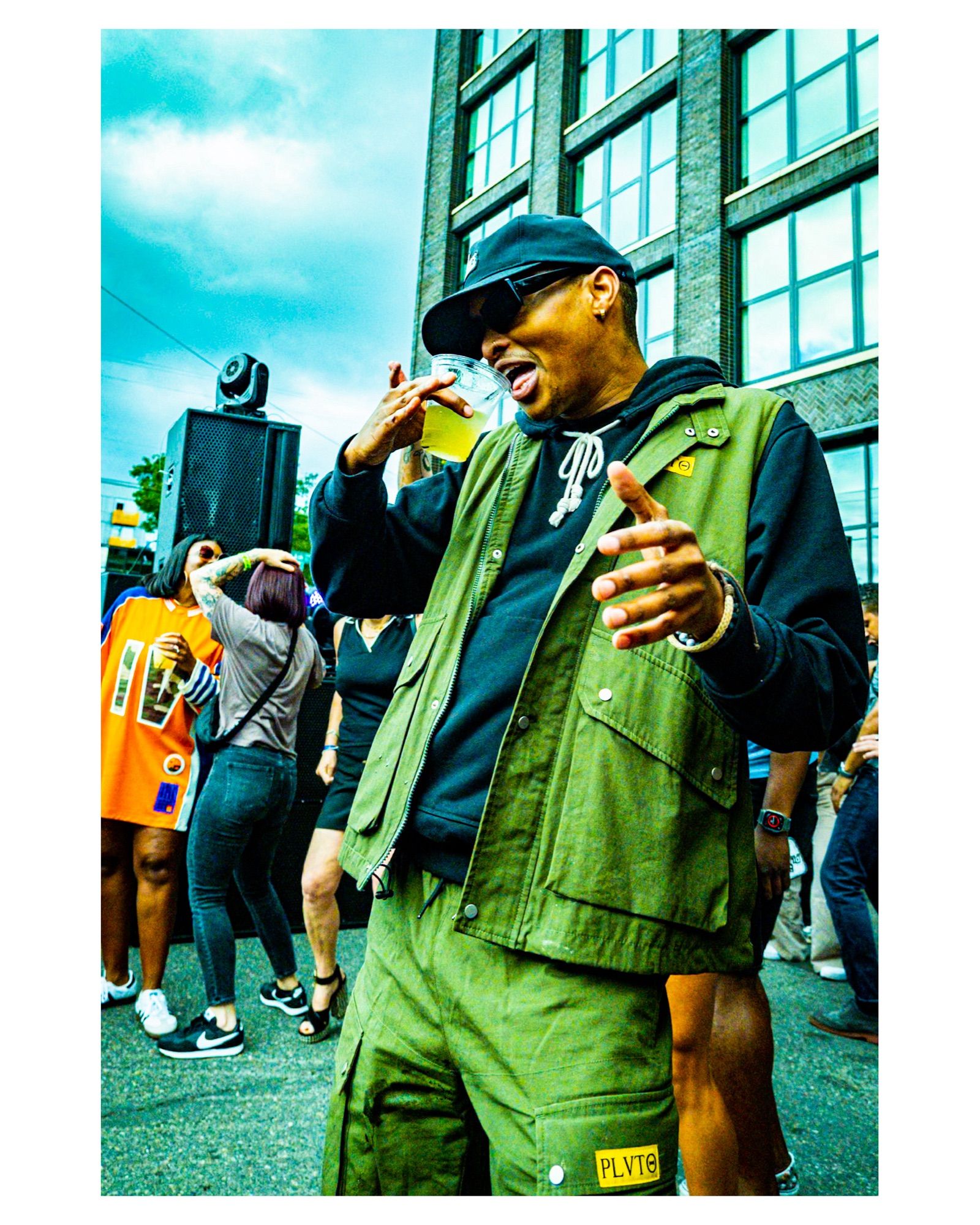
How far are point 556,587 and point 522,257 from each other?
52 centimetres

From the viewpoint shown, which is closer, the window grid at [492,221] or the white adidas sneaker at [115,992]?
the white adidas sneaker at [115,992]

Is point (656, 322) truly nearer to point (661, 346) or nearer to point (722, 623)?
point (661, 346)

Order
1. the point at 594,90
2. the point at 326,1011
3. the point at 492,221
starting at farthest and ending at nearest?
the point at 492,221, the point at 594,90, the point at 326,1011

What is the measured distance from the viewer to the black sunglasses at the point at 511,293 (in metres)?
1.37

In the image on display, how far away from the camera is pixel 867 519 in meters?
9.88

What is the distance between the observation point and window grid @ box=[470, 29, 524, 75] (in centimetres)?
1273

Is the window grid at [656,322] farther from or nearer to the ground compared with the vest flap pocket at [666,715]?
farther from the ground

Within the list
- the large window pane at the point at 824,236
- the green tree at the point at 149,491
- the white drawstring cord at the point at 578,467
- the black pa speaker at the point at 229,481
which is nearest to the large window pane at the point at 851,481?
the large window pane at the point at 824,236

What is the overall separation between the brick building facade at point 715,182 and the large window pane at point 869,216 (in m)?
0.02

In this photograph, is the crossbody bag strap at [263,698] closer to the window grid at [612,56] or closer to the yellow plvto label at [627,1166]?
the yellow plvto label at [627,1166]

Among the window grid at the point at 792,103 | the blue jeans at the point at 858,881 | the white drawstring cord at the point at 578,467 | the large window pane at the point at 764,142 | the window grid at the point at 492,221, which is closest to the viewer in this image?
the white drawstring cord at the point at 578,467

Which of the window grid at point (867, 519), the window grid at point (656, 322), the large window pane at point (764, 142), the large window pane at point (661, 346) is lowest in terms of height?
the window grid at point (867, 519)

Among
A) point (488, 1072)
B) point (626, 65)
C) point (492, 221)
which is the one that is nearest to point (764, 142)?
point (626, 65)

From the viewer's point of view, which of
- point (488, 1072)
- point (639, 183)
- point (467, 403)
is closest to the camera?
point (488, 1072)
